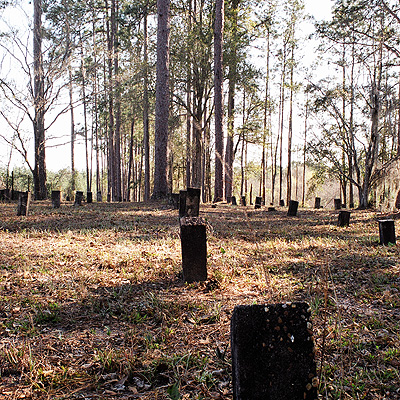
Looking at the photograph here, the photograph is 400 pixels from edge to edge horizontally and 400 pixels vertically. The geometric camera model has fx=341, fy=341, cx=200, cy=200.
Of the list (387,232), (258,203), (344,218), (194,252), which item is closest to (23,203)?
(194,252)

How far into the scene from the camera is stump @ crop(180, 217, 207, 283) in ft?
14.2

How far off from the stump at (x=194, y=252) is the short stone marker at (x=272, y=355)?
8.69 ft

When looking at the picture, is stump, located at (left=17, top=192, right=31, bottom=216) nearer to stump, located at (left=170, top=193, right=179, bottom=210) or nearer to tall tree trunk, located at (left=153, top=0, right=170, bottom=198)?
stump, located at (left=170, top=193, right=179, bottom=210)

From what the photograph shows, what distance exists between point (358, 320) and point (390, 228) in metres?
4.29

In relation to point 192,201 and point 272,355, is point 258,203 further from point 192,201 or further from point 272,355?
point 272,355

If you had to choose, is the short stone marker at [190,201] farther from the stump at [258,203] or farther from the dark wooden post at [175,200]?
the stump at [258,203]

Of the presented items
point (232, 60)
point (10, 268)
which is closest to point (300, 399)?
point (10, 268)

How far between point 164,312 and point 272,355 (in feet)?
6.48

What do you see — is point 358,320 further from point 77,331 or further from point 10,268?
point 10,268

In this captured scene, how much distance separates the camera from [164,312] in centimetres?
346

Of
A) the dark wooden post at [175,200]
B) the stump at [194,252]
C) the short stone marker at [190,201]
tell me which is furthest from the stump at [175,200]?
the stump at [194,252]

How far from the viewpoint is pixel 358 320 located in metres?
3.33

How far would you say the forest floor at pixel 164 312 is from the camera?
7.68 feet

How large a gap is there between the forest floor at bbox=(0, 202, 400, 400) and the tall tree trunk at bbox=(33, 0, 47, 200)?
7.73 m
